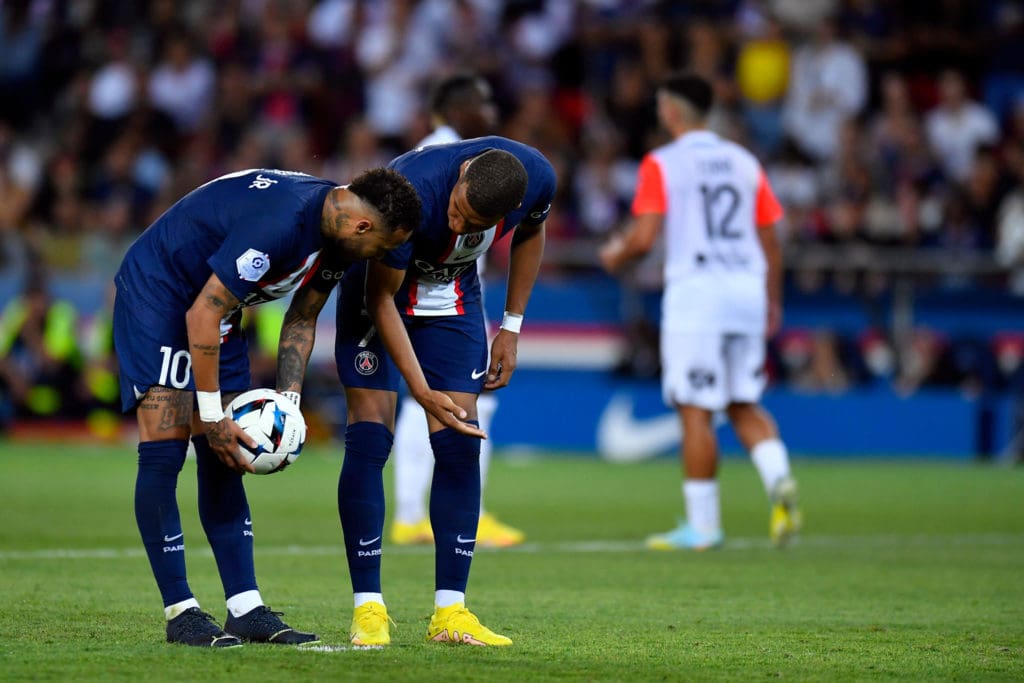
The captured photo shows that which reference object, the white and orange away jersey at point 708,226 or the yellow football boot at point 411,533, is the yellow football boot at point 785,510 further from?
the yellow football boot at point 411,533

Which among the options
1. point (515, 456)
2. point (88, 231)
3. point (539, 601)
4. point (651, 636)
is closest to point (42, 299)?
point (88, 231)

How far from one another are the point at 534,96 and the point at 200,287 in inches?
536

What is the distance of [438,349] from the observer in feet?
20.3

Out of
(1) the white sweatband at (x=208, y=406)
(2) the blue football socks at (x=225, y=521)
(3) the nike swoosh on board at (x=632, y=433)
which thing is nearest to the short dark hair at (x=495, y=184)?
(1) the white sweatband at (x=208, y=406)

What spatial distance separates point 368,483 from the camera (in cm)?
601

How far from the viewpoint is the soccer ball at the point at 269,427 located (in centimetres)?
570

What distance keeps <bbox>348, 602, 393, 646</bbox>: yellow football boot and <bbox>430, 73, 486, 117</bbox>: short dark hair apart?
14.6 ft

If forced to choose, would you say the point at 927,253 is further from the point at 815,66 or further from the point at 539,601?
the point at 539,601

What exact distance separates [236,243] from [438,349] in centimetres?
98

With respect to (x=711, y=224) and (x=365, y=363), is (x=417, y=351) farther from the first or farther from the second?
(x=711, y=224)

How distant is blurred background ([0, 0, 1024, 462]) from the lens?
17.1 m

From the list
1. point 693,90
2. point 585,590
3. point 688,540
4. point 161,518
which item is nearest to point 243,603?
point 161,518

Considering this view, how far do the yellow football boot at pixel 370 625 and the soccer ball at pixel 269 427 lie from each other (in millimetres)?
580

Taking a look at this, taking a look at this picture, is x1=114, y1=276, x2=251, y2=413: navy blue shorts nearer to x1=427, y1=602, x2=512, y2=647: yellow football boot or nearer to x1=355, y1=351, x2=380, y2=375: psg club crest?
x1=355, y1=351, x2=380, y2=375: psg club crest
